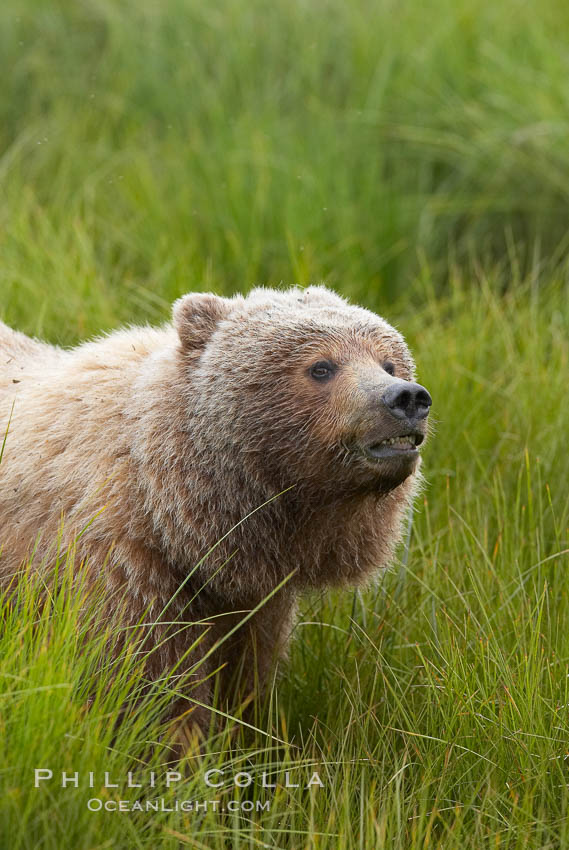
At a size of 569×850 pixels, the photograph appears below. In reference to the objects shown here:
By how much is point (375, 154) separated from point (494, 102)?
0.89 m

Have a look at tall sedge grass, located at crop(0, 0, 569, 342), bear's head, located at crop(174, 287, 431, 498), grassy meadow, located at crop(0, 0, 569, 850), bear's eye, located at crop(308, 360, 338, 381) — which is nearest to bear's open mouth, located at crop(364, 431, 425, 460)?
bear's head, located at crop(174, 287, 431, 498)

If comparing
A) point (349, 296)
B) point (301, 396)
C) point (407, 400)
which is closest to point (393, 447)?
point (407, 400)

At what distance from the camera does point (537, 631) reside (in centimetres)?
386

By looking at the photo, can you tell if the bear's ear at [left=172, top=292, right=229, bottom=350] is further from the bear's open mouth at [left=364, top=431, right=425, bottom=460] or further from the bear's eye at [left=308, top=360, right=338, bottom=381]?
the bear's open mouth at [left=364, top=431, right=425, bottom=460]

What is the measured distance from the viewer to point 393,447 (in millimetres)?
3609

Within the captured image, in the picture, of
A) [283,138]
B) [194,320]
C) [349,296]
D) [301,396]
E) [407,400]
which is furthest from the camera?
[283,138]

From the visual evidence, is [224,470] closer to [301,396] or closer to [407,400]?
[301,396]

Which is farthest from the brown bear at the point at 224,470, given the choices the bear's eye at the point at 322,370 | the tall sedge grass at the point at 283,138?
the tall sedge grass at the point at 283,138

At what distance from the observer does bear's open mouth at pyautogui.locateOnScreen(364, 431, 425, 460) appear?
11.8 feet

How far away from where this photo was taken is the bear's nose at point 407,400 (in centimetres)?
350

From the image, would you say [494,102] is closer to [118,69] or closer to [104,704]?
[118,69]

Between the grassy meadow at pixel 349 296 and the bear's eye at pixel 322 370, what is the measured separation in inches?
38.3

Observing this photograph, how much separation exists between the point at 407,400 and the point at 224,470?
681 millimetres

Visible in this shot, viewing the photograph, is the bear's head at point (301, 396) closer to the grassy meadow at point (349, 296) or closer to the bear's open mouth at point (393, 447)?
the bear's open mouth at point (393, 447)
